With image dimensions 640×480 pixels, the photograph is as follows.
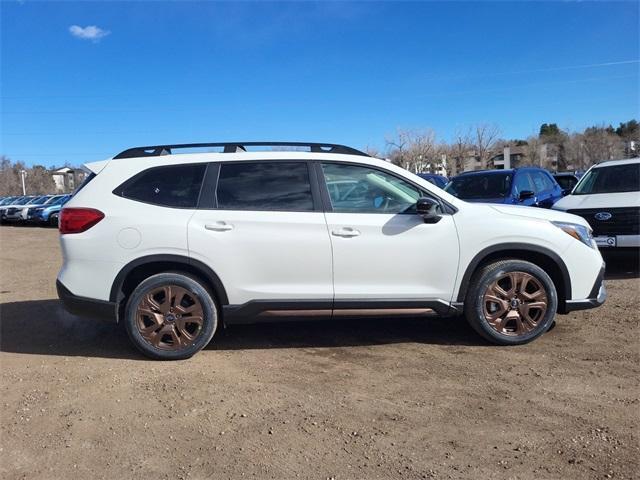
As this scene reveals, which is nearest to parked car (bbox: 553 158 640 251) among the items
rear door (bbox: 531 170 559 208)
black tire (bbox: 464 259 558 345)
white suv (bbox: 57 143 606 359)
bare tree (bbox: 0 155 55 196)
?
rear door (bbox: 531 170 559 208)

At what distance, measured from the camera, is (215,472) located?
287 centimetres

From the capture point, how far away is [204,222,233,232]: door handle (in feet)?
14.7

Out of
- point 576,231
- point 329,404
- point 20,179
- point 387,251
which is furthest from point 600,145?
point 20,179

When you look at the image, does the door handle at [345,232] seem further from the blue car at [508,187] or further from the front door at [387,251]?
the blue car at [508,187]

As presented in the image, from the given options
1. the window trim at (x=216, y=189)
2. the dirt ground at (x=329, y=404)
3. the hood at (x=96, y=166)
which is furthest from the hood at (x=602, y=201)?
the hood at (x=96, y=166)

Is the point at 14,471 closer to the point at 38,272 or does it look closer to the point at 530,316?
the point at 530,316

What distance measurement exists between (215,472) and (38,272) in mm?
8089

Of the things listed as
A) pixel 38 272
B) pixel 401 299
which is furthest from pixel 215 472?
pixel 38 272

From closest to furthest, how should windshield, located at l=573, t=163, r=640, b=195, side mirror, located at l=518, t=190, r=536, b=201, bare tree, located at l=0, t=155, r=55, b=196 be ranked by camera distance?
windshield, located at l=573, t=163, r=640, b=195 → side mirror, located at l=518, t=190, r=536, b=201 → bare tree, located at l=0, t=155, r=55, b=196

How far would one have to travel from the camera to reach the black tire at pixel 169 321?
4469 millimetres

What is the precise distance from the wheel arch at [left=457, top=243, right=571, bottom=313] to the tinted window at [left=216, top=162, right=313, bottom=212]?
151 cm

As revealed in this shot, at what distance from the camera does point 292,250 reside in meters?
4.48

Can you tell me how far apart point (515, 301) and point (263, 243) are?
2265 millimetres

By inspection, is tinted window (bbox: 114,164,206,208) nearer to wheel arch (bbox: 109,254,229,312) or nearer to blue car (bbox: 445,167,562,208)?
wheel arch (bbox: 109,254,229,312)
